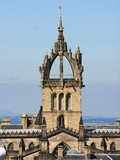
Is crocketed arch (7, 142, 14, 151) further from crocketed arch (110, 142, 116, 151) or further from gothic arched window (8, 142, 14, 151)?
crocketed arch (110, 142, 116, 151)

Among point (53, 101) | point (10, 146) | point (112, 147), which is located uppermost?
point (53, 101)

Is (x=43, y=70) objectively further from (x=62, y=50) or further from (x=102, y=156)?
(x=102, y=156)

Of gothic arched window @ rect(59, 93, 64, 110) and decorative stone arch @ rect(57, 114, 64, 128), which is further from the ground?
gothic arched window @ rect(59, 93, 64, 110)

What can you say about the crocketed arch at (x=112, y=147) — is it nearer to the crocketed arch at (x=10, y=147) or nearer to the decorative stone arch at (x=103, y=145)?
the decorative stone arch at (x=103, y=145)

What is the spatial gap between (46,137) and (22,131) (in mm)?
5202

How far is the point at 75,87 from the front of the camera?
109m

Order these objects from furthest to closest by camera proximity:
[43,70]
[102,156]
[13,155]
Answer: [43,70] → [13,155] → [102,156]

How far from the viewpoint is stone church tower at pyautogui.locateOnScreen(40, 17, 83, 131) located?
356ft

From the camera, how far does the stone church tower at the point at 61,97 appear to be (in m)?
108

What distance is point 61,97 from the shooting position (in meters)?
109

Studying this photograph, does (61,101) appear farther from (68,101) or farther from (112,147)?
(112,147)

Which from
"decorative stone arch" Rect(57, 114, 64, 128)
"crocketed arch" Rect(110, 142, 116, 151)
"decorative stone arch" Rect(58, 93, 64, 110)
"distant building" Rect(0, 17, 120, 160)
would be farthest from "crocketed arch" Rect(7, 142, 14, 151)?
"crocketed arch" Rect(110, 142, 116, 151)

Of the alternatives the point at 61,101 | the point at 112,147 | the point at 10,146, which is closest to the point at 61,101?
the point at 61,101

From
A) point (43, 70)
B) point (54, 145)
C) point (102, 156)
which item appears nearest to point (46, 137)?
point (54, 145)
